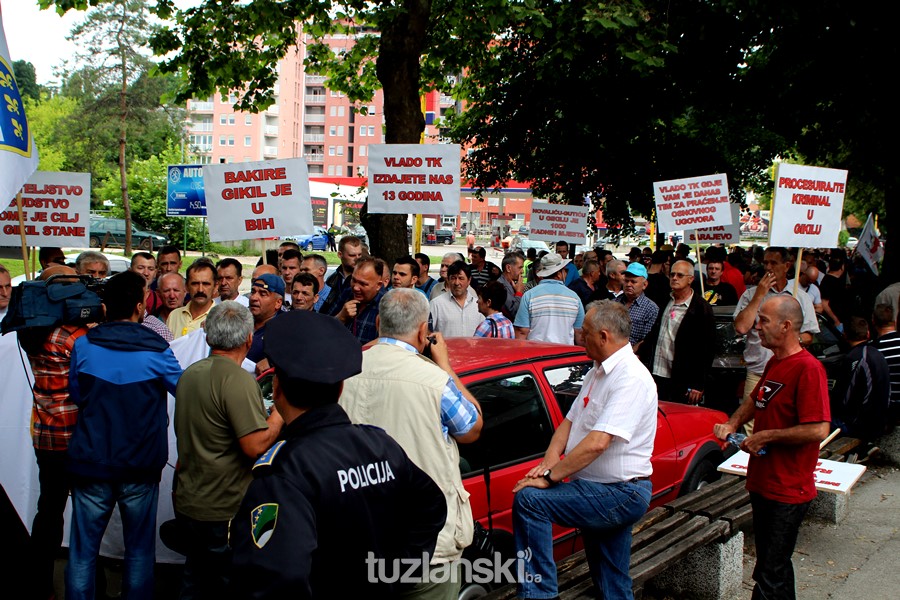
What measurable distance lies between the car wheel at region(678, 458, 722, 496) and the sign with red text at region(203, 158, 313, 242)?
4.25 m

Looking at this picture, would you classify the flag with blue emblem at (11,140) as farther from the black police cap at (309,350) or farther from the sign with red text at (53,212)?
the black police cap at (309,350)

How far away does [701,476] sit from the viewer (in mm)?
6133

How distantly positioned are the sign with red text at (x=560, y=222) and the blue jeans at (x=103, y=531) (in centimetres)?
1274

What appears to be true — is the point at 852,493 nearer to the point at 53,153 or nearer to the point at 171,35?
the point at 171,35

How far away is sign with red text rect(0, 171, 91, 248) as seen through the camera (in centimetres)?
849

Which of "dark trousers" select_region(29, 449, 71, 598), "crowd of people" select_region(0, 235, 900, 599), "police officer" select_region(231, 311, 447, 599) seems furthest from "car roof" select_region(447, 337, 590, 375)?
A: "dark trousers" select_region(29, 449, 71, 598)

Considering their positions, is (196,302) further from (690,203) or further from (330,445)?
(690,203)

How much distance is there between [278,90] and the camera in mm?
101750

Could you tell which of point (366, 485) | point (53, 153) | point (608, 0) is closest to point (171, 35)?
point (608, 0)

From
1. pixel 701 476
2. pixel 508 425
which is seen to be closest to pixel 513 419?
pixel 508 425

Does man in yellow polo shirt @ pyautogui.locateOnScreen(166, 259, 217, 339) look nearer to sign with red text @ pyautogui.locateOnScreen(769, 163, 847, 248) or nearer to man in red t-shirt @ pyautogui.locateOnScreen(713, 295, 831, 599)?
man in red t-shirt @ pyautogui.locateOnScreen(713, 295, 831, 599)

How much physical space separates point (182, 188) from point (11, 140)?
2430cm

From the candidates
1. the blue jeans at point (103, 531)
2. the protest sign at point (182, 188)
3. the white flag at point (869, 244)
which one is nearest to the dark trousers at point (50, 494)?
the blue jeans at point (103, 531)

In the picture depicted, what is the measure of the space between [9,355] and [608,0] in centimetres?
965
